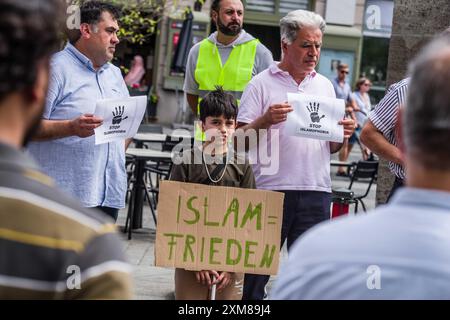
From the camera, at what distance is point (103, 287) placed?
2154 mm

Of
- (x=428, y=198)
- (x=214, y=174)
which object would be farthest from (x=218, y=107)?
(x=428, y=198)

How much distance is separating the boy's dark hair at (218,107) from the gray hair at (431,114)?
13.1 ft

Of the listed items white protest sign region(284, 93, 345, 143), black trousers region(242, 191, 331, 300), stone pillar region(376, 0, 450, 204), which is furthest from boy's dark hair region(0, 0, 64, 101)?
stone pillar region(376, 0, 450, 204)

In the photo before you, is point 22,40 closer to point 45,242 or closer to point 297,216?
point 45,242

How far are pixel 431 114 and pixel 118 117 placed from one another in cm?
402

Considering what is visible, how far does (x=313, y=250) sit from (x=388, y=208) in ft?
0.58

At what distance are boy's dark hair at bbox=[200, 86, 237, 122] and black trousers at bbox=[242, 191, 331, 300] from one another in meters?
0.57

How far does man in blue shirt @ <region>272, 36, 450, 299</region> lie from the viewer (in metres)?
2.22

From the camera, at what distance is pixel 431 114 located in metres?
2.21

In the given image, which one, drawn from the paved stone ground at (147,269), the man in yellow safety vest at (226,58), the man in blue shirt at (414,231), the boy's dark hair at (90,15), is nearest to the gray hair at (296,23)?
the man in yellow safety vest at (226,58)

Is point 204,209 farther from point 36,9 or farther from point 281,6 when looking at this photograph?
point 281,6

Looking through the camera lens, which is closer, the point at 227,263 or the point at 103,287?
the point at 103,287
